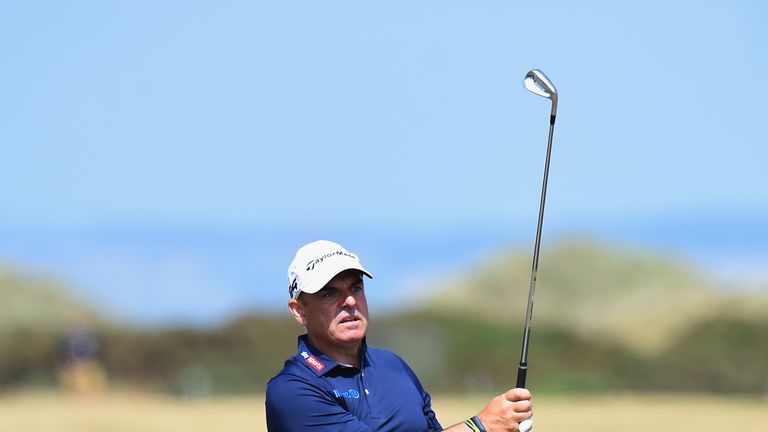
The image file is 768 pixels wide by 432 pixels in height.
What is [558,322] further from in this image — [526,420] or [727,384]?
[526,420]

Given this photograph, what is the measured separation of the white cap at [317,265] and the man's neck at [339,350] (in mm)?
206

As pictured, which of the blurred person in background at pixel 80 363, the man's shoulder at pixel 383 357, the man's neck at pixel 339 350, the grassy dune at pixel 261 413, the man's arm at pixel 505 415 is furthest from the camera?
the blurred person in background at pixel 80 363

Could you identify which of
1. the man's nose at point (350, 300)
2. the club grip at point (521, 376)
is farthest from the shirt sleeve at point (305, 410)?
the club grip at point (521, 376)

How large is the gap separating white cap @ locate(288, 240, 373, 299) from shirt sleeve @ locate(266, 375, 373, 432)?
35cm

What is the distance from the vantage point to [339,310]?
5.40 metres

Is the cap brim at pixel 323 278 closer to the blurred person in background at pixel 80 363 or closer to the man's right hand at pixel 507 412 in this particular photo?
the man's right hand at pixel 507 412

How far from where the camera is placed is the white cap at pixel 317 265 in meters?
5.32

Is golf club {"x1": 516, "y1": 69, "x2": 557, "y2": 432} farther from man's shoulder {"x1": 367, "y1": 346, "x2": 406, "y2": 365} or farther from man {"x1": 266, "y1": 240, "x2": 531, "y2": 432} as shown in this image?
man's shoulder {"x1": 367, "y1": 346, "x2": 406, "y2": 365}

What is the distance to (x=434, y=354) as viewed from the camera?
85.8 feet

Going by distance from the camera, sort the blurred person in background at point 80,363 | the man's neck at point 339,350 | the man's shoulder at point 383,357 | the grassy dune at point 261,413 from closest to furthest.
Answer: the man's neck at point 339,350, the man's shoulder at point 383,357, the grassy dune at point 261,413, the blurred person in background at point 80,363

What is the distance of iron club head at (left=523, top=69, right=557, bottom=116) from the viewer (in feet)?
19.2

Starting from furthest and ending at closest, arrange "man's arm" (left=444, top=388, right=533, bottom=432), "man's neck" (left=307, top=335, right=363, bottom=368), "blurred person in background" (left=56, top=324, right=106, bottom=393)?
"blurred person in background" (left=56, top=324, right=106, bottom=393) < "man's neck" (left=307, top=335, right=363, bottom=368) < "man's arm" (left=444, top=388, right=533, bottom=432)

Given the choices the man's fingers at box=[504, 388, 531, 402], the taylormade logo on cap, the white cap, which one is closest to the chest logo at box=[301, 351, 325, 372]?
the white cap

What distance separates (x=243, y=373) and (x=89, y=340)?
9.66ft
